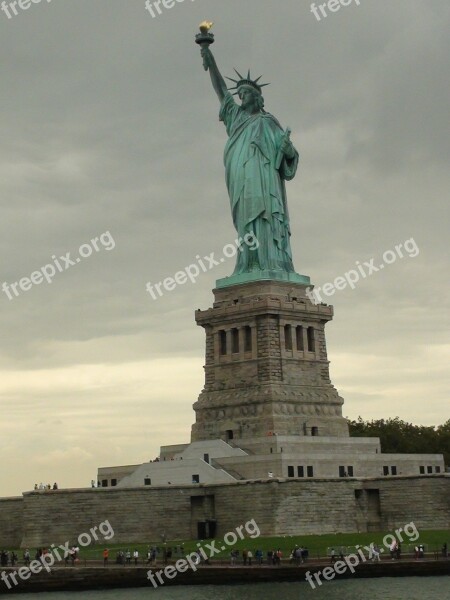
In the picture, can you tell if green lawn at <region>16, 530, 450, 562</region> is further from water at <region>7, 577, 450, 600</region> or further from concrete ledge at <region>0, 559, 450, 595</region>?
water at <region>7, 577, 450, 600</region>

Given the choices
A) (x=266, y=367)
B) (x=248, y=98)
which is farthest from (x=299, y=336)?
(x=248, y=98)

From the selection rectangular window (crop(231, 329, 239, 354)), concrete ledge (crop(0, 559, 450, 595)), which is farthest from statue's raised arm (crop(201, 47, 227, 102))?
concrete ledge (crop(0, 559, 450, 595))

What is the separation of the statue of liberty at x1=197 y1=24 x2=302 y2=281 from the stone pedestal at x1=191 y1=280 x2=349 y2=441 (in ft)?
7.14

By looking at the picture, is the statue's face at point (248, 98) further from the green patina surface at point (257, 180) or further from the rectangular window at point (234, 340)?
the rectangular window at point (234, 340)

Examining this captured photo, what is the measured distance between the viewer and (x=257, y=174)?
84.0 metres

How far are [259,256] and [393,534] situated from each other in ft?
72.3

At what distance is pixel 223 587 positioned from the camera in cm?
5825

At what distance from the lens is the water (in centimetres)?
5459

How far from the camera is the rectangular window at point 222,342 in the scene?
8325cm

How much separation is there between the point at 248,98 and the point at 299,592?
3826 cm

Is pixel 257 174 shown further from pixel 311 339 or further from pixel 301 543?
pixel 301 543

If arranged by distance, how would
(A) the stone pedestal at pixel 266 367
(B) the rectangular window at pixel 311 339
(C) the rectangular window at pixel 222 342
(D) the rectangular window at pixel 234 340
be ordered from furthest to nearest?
(C) the rectangular window at pixel 222 342 < (B) the rectangular window at pixel 311 339 < (D) the rectangular window at pixel 234 340 < (A) the stone pedestal at pixel 266 367

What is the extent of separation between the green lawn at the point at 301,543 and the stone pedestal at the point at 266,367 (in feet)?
38.8

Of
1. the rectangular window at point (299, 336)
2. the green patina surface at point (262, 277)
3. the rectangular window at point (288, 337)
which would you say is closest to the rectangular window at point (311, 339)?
the rectangular window at point (299, 336)
